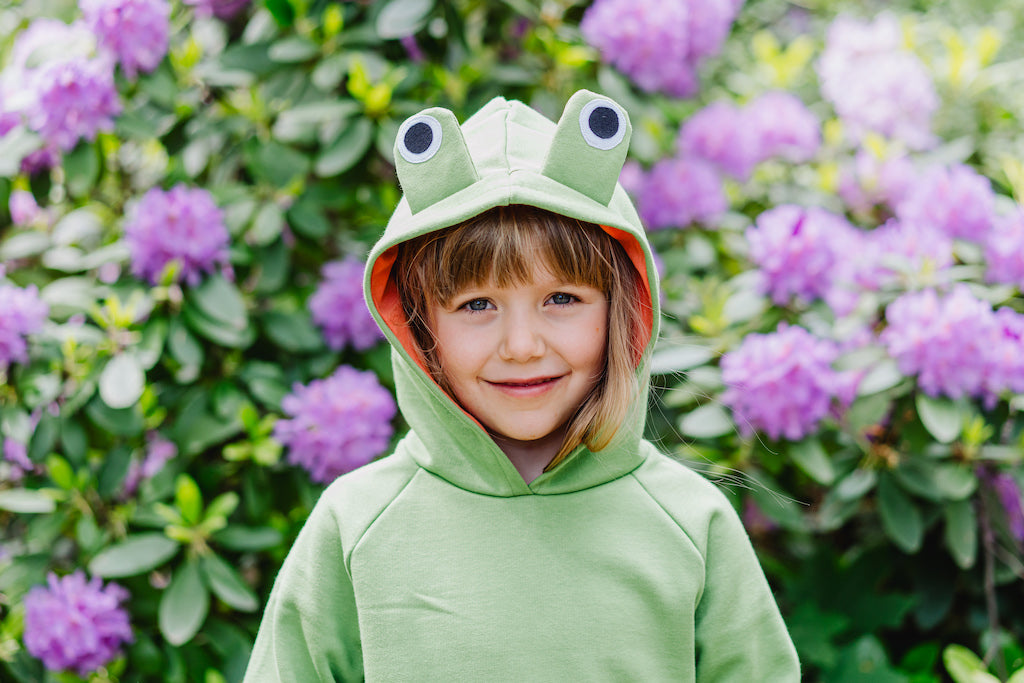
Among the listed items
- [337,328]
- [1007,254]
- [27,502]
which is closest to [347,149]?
[337,328]

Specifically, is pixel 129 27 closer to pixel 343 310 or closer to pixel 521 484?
pixel 343 310

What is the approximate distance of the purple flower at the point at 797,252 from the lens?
2.19 meters

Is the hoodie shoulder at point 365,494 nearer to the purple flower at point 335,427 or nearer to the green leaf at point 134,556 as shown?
the purple flower at point 335,427

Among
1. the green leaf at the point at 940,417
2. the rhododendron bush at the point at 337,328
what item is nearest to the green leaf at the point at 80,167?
the rhododendron bush at the point at 337,328

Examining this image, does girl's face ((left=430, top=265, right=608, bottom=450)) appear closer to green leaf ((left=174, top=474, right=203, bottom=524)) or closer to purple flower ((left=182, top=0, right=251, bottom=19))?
green leaf ((left=174, top=474, right=203, bottom=524))

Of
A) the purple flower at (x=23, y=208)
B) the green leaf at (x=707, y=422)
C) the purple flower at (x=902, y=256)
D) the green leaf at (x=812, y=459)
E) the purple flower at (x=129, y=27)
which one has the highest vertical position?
the purple flower at (x=129, y=27)

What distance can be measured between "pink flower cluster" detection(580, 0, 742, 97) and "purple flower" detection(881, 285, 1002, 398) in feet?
3.13

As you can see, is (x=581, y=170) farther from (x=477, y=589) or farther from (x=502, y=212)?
(x=477, y=589)

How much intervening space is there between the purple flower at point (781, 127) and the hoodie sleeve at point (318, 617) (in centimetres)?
204

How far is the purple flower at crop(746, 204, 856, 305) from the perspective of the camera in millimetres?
2193

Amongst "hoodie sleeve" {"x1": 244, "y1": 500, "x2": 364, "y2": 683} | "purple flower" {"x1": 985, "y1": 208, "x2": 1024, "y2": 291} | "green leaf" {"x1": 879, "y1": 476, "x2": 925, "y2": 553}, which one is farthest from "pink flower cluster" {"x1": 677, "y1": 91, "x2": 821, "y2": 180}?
"hoodie sleeve" {"x1": 244, "y1": 500, "x2": 364, "y2": 683}

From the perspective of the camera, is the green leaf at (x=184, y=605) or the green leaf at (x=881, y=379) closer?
the green leaf at (x=184, y=605)

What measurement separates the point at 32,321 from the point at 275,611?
111 cm

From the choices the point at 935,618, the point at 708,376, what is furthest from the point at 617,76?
the point at 935,618
